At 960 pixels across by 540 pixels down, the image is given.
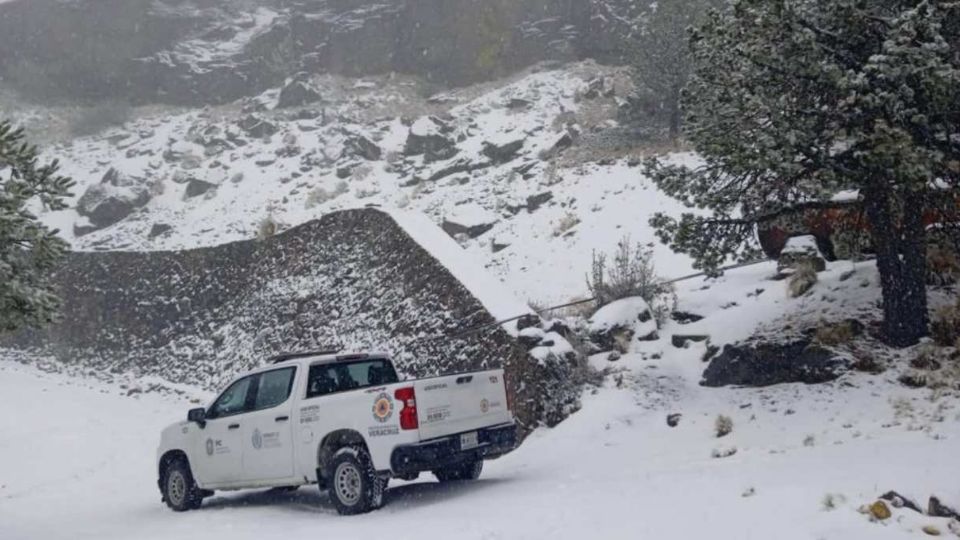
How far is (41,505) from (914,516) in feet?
37.6

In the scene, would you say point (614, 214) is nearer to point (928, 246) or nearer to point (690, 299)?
point (690, 299)

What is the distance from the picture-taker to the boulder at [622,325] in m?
12.8

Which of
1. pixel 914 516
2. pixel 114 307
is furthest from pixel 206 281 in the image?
pixel 914 516

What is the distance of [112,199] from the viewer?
91.7ft

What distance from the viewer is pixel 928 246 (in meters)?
10.6

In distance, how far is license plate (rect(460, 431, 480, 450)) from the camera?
8461 mm

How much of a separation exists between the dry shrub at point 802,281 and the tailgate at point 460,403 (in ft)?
17.6

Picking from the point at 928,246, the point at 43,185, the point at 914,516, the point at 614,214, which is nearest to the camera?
the point at 914,516

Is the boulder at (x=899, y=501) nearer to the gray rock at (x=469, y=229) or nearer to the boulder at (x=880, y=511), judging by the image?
the boulder at (x=880, y=511)

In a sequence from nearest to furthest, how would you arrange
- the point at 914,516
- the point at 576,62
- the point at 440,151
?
1. the point at 914,516
2. the point at 440,151
3. the point at 576,62

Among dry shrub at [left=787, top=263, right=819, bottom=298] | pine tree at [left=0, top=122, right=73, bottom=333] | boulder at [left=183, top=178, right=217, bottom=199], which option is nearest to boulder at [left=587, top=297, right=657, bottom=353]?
dry shrub at [left=787, top=263, right=819, bottom=298]

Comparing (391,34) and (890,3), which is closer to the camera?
(890,3)

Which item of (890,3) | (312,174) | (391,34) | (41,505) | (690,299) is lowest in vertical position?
(41,505)

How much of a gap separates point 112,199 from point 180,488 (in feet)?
67.8
